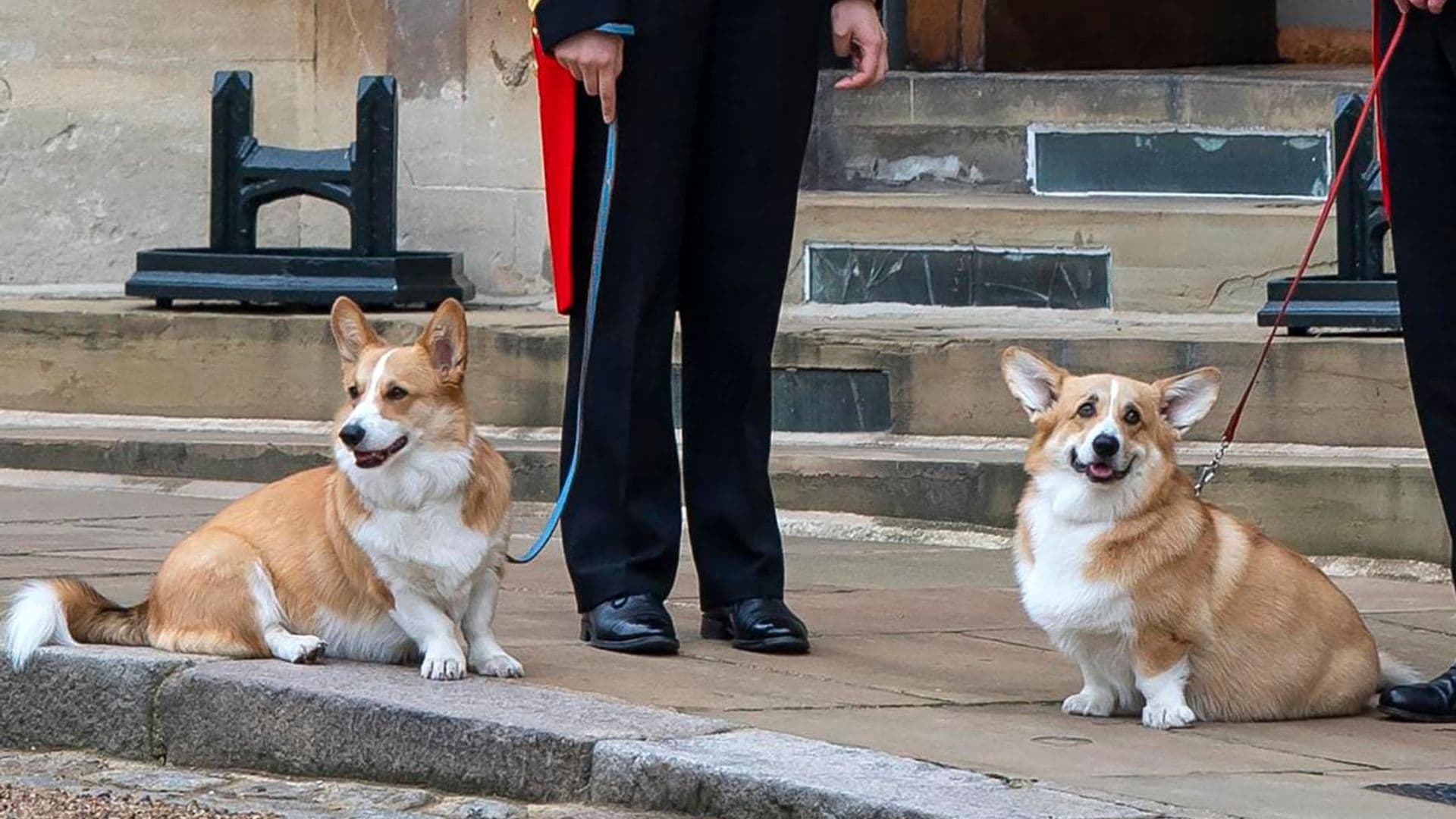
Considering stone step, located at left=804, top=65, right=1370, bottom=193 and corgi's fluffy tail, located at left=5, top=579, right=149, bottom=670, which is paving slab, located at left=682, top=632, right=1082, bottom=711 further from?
stone step, located at left=804, top=65, right=1370, bottom=193

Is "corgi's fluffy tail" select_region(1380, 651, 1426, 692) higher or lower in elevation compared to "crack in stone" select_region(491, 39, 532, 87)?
lower

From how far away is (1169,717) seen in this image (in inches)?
170

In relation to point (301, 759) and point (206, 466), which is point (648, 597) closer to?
point (301, 759)

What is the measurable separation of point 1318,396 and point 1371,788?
9.85ft

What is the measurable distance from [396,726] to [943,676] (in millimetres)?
1069

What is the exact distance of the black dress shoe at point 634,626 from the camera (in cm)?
473

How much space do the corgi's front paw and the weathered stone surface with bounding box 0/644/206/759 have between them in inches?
16.7

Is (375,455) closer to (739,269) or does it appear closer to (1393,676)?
(739,269)

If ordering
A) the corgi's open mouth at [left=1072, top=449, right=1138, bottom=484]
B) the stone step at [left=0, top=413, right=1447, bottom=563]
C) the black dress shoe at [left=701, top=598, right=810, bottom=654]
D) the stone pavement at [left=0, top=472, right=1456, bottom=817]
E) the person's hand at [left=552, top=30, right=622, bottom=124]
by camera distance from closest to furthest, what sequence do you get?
the stone pavement at [left=0, top=472, right=1456, bottom=817] < the corgi's open mouth at [left=1072, top=449, right=1138, bottom=484] < the person's hand at [left=552, top=30, right=622, bottom=124] < the black dress shoe at [left=701, top=598, right=810, bottom=654] < the stone step at [left=0, top=413, right=1447, bottom=563]

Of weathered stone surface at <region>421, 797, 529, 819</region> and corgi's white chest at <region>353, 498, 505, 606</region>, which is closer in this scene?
weathered stone surface at <region>421, 797, 529, 819</region>

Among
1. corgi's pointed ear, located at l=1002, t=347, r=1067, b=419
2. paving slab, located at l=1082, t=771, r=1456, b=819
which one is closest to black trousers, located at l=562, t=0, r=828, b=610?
corgi's pointed ear, located at l=1002, t=347, r=1067, b=419

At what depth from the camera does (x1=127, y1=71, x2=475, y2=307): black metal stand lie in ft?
26.3

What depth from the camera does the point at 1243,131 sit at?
8.67 m

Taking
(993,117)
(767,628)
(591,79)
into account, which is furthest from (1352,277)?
(591,79)
